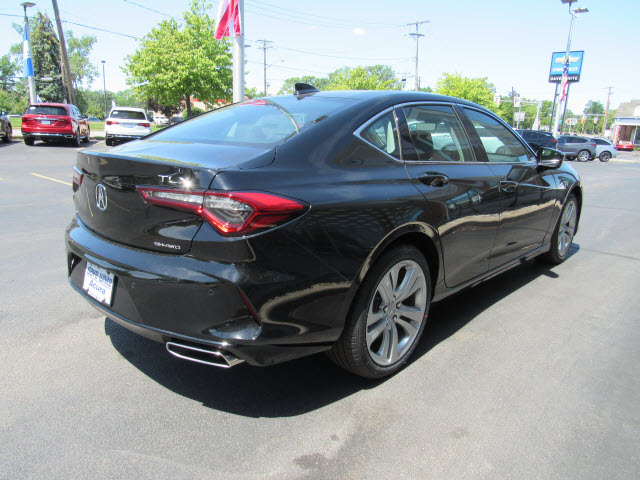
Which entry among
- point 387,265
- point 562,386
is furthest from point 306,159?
point 562,386

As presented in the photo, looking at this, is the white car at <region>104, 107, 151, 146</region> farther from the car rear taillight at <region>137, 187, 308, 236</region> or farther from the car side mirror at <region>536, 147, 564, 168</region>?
the car rear taillight at <region>137, 187, 308, 236</region>

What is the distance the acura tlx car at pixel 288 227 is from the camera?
6.63 ft

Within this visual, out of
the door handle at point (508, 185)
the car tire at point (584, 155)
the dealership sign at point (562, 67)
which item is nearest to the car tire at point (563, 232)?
the door handle at point (508, 185)

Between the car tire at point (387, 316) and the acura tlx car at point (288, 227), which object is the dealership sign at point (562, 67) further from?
the car tire at point (387, 316)

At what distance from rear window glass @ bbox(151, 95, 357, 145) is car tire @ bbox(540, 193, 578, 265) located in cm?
318

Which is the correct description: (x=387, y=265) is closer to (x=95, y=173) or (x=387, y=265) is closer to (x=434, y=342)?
(x=434, y=342)

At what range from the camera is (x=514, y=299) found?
4.19 metres

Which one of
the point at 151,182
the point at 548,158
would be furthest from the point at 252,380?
the point at 548,158

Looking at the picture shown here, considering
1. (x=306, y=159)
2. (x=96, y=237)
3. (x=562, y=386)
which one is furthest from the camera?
(x=562, y=386)

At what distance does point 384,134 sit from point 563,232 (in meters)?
3.35

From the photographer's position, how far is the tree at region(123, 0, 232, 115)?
32.7 metres

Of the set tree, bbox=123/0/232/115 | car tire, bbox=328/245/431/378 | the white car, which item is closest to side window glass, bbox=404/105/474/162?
car tire, bbox=328/245/431/378

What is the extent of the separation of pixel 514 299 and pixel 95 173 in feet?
11.4

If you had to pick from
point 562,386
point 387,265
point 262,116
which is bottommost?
point 562,386
